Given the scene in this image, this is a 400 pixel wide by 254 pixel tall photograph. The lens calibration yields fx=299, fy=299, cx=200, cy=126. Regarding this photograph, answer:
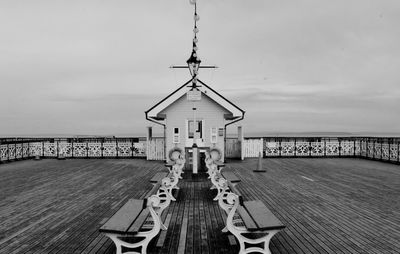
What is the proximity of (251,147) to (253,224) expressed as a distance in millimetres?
15358

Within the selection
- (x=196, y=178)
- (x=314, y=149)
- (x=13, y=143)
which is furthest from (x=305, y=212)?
(x=13, y=143)

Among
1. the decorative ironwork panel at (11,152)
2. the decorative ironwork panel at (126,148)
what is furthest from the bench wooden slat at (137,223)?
the decorative ironwork panel at (11,152)

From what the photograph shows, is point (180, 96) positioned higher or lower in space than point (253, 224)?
higher

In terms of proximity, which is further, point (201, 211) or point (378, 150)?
point (378, 150)

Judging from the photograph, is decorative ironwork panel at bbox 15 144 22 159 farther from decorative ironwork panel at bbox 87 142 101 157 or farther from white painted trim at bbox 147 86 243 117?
white painted trim at bbox 147 86 243 117

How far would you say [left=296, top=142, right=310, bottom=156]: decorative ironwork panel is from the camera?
20219 millimetres

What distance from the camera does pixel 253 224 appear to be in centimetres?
420

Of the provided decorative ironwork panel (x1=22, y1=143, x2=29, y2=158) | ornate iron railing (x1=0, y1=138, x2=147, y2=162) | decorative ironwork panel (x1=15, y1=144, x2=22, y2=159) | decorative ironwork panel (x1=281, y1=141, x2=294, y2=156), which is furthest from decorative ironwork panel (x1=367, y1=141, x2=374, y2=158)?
decorative ironwork panel (x1=15, y1=144, x2=22, y2=159)

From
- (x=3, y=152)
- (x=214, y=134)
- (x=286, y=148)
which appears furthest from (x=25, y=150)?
(x=286, y=148)

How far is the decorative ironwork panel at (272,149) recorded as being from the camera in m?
20.2

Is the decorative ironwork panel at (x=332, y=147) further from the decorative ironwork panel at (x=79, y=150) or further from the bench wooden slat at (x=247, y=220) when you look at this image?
the bench wooden slat at (x=247, y=220)

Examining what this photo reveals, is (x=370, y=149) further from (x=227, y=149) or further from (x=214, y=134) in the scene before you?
(x=214, y=134)

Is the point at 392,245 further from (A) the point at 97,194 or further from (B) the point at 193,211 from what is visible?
(A) the point at 97,194

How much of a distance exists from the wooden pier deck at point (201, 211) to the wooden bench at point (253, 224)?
55cm
